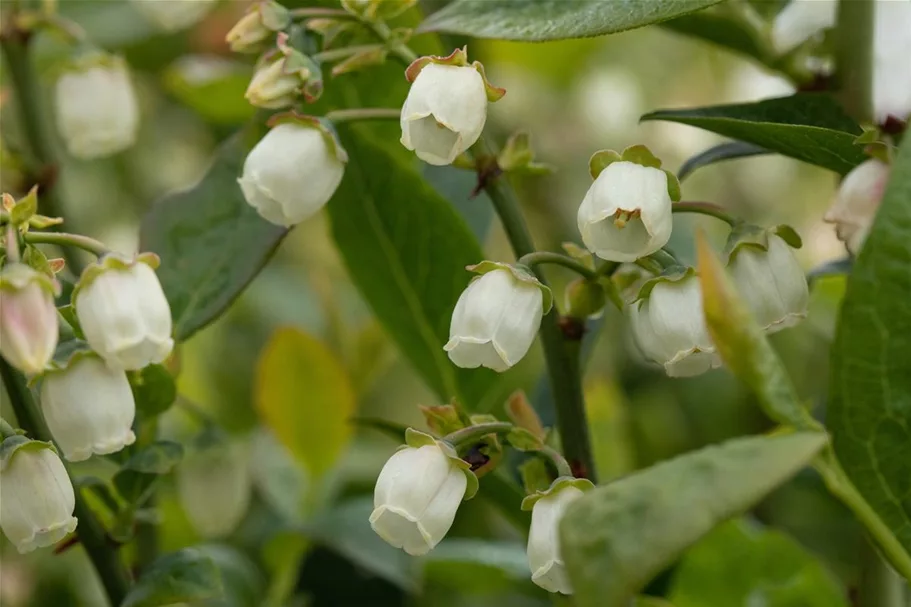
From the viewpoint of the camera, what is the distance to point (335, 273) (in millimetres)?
1376

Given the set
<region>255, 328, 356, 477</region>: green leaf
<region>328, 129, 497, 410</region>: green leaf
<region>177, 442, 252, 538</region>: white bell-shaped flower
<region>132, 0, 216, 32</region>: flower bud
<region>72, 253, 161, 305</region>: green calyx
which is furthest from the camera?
<region>132, 0, 216, 32</region>: flower bud

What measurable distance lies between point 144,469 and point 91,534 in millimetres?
36

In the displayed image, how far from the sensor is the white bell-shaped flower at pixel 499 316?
445 millimetres

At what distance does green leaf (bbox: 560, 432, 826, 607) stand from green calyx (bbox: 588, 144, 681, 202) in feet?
0.51

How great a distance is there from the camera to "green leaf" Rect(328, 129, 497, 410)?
2.06 ft

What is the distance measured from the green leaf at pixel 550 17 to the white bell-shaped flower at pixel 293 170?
0.28 feet

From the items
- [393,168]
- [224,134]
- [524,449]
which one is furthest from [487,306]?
[224,134]

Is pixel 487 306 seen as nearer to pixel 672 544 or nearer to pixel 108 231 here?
pixel 672 544

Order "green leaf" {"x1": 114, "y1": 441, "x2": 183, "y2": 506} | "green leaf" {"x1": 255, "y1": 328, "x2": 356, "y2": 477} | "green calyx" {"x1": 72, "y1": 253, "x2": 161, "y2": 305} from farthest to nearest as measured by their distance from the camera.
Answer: "green leaf" {"x1": 255, "y1": 328, "x2": 356, "y2": 477} < "green leaf" {"x1": 114, "y1": 441, "x2": 183, "y2": 506} < "green calyx" {"x1": 72, "y1": 253, "x2": 161, "y2": 305}

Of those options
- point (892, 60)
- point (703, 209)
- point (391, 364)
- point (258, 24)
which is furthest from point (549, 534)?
point (391, 364)

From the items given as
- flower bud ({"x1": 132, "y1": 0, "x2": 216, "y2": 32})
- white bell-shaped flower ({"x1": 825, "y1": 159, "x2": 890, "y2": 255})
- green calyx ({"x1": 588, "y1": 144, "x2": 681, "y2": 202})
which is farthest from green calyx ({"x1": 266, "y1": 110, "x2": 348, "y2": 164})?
flower bud ({"x1": 132, "y1": 0, "x2": 216, "y2": 32})

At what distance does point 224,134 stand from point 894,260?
3.41ft

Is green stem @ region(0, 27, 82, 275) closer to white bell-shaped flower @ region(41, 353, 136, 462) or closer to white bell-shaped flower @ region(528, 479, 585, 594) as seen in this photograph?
white bell-shaped flower @ region(41, 353, 136, 462)

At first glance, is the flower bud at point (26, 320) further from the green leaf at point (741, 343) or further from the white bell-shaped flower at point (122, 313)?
the green leaf at point (741, 343)
